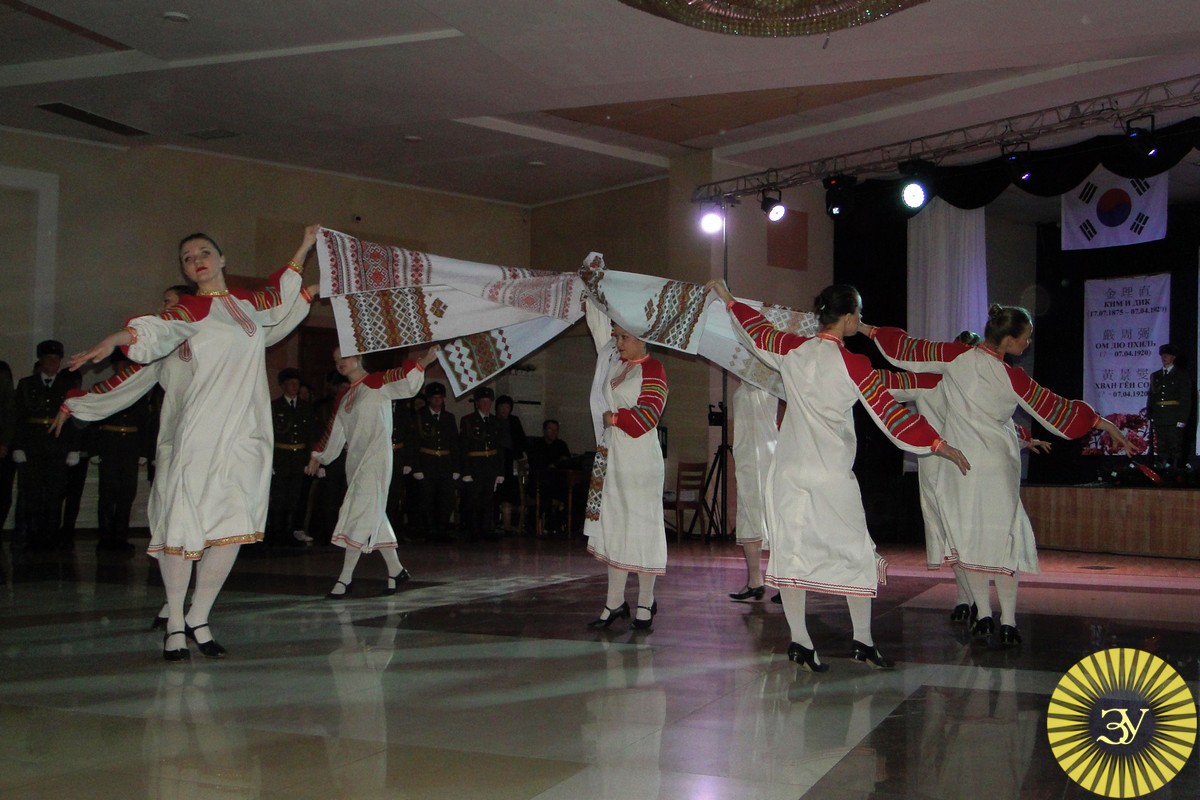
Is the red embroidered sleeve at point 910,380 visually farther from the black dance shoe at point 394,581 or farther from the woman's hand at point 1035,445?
the black dance shoe at point 394,581

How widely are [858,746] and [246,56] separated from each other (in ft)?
24.5

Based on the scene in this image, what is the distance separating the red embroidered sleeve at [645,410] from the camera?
5.50 metres

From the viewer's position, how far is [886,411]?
4.59 m

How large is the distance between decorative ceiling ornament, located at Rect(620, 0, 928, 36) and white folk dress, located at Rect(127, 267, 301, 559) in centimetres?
263

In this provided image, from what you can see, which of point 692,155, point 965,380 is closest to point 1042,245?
point 692,155

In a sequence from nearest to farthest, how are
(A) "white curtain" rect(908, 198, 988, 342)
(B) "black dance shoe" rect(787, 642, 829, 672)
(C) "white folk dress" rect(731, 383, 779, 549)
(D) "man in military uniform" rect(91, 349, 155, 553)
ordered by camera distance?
(B) "black dance shoe" rect(787, 642, 829, 672) → (C) "white folk dress" rect(731, 383, 779, 549) → (D) "man in military uniform" rect(91, 349, 155, 553) → (A) "white curtain" rect(908, 198, 988, 342)

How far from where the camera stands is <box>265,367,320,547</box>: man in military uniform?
10773 mm

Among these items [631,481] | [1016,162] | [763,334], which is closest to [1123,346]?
[1016,162]

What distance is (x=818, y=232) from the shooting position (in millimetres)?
13719

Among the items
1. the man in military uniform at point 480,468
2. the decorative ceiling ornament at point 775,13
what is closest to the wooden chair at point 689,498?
the man in military uniform at point 480,468

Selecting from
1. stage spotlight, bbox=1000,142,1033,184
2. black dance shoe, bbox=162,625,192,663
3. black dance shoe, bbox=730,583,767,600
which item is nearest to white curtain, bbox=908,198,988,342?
stage spotlight, bbox=1000,142,1033,184

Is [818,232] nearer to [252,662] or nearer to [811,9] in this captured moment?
[811,9]

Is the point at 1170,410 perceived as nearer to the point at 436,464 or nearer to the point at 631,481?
the point at 436,464

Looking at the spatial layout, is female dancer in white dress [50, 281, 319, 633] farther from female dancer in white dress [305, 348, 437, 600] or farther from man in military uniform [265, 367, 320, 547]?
man in military uniform [265, 367, 320, 547]
